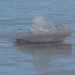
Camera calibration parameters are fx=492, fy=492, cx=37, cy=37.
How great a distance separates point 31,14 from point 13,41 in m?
6.34

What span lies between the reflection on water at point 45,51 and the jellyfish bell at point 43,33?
17 centimetres

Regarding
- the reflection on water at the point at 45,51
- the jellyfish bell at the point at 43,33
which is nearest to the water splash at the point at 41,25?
the jellyfish bell at the point at 43,33

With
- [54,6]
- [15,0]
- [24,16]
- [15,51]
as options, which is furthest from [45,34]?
[15,0]

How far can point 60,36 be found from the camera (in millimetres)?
13797

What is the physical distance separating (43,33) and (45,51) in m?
1.12

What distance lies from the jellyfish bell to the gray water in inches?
6.9

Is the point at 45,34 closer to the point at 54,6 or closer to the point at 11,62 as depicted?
the point at 11,62

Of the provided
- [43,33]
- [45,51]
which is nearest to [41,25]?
[43,33]

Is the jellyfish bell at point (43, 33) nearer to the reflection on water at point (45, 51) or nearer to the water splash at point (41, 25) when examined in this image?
the water splash at point (41, 25)

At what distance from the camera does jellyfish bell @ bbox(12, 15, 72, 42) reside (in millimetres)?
13586

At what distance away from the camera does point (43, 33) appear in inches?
535

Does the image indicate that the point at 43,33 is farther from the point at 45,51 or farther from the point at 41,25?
the point at 45,51

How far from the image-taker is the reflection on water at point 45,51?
11000 mm

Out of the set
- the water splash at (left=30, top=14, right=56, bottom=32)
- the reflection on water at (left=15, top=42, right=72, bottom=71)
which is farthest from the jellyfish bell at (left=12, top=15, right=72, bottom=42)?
the reflection on water at (left=15, top=42, right=72, bottom=71)
